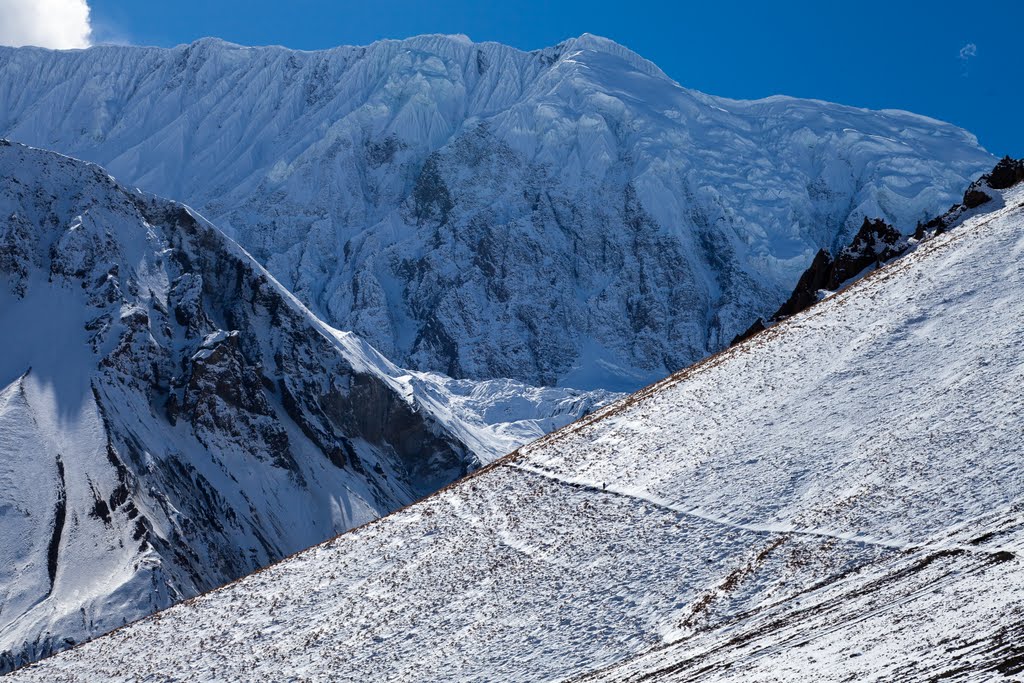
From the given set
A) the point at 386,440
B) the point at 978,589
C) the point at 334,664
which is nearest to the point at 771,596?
the point at 978,589

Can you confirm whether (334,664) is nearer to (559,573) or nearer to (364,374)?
(559,573)

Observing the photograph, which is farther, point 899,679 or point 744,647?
point 744,647

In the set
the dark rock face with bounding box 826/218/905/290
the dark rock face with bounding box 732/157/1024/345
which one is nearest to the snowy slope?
the dark rock face with bounding box 732/157/1024/345

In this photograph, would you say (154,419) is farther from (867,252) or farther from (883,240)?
(883,240)

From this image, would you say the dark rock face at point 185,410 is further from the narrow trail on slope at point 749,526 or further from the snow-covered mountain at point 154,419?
the narrow trail on slope at point 749,526

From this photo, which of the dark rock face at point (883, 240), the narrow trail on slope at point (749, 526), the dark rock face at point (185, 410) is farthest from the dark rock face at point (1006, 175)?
the dark rock face at point (185, 410)

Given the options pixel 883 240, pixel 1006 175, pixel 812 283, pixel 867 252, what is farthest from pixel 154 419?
pixel 1006 175
